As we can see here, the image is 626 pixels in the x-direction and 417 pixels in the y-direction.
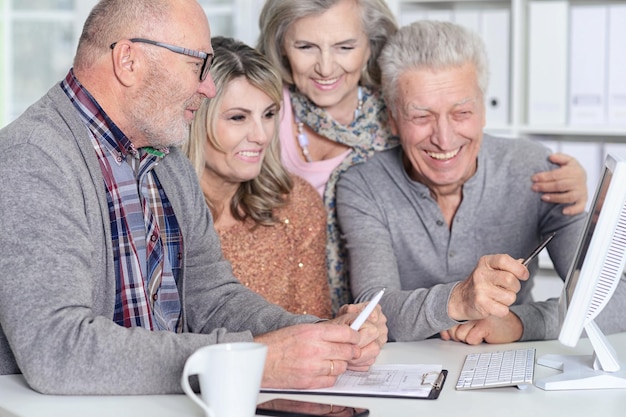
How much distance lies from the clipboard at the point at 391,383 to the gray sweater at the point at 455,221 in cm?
54

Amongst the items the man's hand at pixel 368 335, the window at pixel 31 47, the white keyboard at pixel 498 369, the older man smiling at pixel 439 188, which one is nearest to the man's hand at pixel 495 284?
the white keyboard at pixel 498 369

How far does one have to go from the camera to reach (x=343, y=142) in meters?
2.29

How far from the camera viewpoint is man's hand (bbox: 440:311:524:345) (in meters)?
1.76


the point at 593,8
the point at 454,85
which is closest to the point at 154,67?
the point at 454,85

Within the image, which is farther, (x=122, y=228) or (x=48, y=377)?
(x=122, y=228)

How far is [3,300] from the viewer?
4.35 ft

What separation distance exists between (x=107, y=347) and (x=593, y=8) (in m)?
2.22

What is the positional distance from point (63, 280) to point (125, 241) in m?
0.25

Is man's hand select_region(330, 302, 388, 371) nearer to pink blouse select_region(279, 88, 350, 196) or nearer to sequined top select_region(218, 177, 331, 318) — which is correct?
sequined top select_region(218, 177, 331, 318)

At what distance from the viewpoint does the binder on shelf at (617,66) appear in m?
2.97

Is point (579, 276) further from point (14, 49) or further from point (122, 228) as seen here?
point (14, 49)

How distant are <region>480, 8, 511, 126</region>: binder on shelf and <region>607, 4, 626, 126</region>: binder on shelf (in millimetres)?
330

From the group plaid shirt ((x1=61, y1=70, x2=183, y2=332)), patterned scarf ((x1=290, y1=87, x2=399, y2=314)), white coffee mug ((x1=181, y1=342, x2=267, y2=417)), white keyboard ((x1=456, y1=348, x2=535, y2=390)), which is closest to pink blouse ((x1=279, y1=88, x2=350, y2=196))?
patterned scarf ((x1=290, y1=87, x2=399, y2=314))

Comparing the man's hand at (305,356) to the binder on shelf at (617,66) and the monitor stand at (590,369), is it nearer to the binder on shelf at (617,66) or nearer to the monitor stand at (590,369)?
the monitor stand at (590,369)
